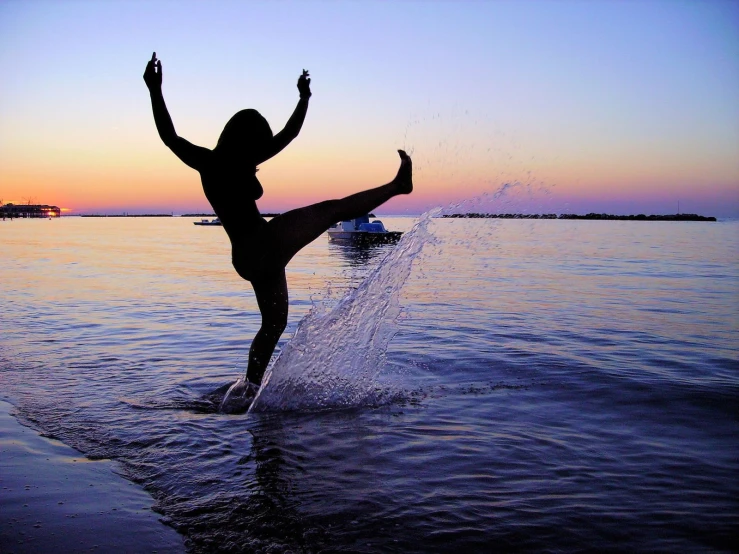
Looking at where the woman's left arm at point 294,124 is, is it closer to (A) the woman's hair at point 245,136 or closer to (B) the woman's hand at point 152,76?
(A) the woman's hair at point 245,136

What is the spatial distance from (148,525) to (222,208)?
8.27ft

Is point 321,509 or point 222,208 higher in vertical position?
point 222,208

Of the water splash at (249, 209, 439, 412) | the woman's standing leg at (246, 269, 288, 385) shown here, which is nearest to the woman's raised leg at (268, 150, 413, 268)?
the woman's standing leg at (246, 269, 288, 385)

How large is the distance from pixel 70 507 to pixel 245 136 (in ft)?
9.44

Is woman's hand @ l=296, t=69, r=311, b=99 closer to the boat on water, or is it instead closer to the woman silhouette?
the woman silhouette

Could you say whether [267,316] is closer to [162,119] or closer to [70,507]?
[162,119]

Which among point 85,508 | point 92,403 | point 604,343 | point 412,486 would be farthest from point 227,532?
point 604,343

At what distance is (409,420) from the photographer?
5.12 meters

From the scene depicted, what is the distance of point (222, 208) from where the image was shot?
4.89 meters

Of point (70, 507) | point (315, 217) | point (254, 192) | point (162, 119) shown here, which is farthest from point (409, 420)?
Result: point (162, 119)

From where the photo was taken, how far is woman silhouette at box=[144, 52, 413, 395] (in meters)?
4.73

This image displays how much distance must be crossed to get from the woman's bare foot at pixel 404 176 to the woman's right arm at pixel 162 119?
5.25 ft

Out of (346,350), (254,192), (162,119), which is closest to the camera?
(162,119)

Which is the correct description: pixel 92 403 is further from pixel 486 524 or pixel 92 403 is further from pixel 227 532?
pixel 486 524
